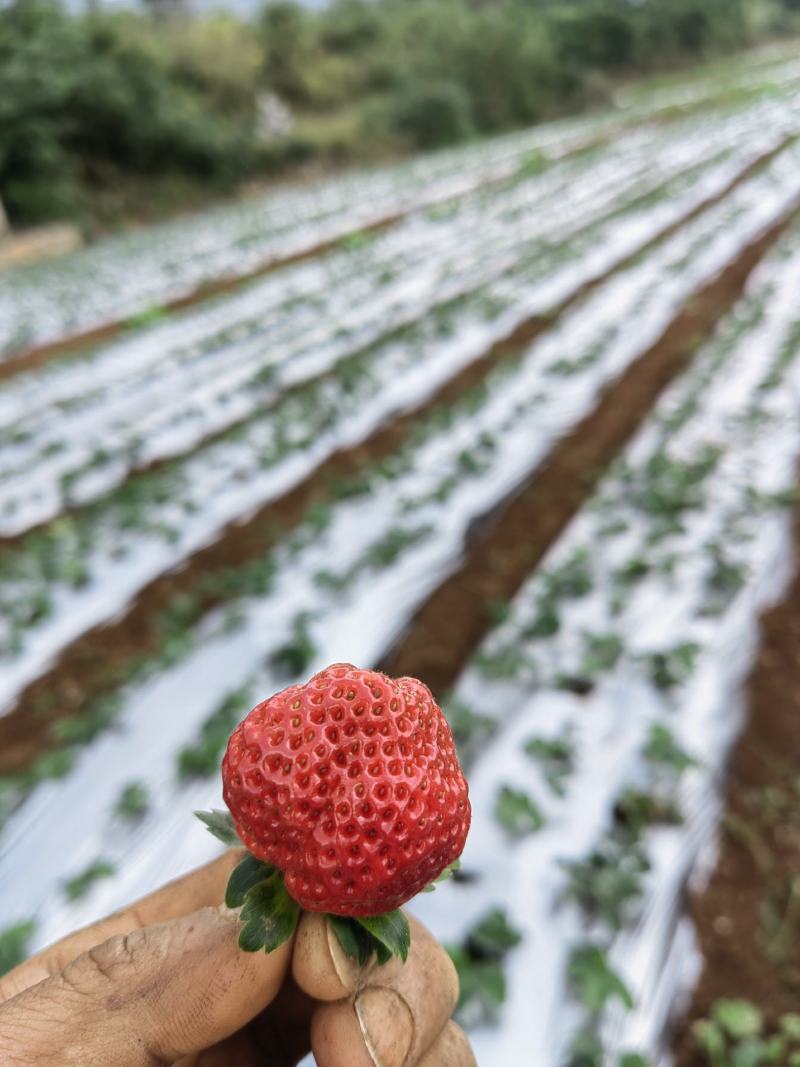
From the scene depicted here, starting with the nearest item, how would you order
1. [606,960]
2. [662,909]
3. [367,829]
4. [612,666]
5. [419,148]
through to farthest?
[367,829] → [606,960] → [662,909] → [612,666] → [419,148]

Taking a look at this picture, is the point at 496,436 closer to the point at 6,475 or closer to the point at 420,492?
the point at 420,492

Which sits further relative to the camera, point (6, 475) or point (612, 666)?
point (6, 475)

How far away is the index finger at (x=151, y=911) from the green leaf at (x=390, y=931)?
1.06 feet

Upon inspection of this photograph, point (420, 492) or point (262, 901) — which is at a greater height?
point (262, 901)

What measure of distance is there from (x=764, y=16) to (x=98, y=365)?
187 ft

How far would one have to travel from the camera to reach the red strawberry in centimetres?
99

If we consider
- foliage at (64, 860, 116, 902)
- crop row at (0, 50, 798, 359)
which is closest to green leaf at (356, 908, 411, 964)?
foliage at (64, 860, 116, 902)

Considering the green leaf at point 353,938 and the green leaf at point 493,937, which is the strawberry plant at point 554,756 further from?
the green leaf at point 353,938

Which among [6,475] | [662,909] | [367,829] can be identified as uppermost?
[367,829]

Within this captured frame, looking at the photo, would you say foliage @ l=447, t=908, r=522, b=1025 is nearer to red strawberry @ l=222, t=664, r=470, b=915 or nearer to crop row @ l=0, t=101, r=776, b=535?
red strawberry @ l=222, t=664, r=470, b=915

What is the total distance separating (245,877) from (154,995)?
20 centimetres

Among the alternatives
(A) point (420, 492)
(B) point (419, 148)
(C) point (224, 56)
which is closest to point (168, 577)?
(A) point (420, 492)

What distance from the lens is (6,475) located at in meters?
5.83

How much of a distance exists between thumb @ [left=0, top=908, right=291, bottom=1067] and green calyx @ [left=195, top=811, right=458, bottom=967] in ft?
0.17
